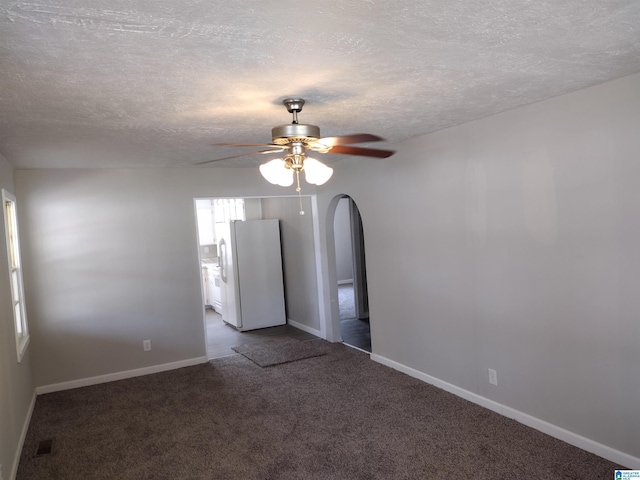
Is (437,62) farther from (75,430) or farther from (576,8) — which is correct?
(75,430)

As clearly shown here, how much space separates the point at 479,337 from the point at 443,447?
97cm

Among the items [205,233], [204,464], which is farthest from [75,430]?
[205,233]

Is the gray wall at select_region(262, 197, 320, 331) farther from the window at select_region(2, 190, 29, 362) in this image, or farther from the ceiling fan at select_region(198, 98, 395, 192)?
the ceiling fan at select_region(198, 98, 395, 192)

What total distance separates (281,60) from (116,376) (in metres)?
4.19

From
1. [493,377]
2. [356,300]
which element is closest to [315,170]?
[493,377]

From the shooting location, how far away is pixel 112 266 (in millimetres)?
4980

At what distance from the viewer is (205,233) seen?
9.07 meters

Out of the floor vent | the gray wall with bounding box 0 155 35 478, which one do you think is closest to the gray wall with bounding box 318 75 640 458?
the floor vent

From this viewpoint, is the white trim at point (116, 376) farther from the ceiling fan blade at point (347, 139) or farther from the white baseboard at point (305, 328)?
the ceiling fan blade at point (347, 139)

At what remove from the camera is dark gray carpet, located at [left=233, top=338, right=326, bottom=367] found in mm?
5281

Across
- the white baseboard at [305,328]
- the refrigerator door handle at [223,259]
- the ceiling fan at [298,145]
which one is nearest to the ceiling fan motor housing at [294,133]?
the ceiling fan at [298,145]

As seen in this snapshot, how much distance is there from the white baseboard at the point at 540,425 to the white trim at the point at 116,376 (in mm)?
2393

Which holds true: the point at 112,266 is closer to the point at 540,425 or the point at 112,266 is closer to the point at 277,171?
the point at 277,171

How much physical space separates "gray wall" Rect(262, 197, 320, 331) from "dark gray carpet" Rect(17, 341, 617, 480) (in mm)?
1674
